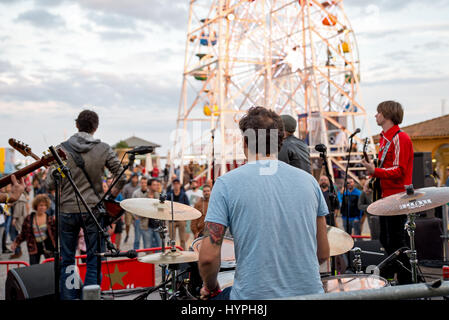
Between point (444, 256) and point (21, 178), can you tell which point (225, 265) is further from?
point (444, 256)

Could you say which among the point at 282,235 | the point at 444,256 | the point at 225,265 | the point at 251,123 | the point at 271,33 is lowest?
the point at 444,256

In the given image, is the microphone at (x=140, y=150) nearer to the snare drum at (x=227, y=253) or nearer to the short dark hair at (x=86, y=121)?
the short dark hair at (x=86, y=121)

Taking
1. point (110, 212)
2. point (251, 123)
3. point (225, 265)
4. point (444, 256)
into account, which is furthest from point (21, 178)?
point (444, 256)

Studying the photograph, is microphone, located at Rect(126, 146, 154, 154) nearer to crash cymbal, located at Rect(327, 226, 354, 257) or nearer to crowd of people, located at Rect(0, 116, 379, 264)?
crowd of people, located at Rect(0, 116, 379, 264)

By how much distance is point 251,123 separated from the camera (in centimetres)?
262

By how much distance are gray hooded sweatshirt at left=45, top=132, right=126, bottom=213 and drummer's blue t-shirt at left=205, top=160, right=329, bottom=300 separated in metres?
2.89

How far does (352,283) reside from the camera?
3504mm

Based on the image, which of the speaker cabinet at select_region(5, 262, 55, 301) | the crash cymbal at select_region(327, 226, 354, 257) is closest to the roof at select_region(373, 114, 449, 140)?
the crash cymbal at select_region(327, 226, 354, 257)

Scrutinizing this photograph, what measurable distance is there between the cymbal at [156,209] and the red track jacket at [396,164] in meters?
2.13

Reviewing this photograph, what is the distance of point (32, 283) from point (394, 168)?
13.5ft

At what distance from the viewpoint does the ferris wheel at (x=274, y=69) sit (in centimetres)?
2122

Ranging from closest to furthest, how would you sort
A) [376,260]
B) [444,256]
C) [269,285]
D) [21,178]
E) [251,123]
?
1. [269,285]
2. [251,123]
3. [21,178]
4. [376,260]
5. [444,256]

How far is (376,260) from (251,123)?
173 inches
